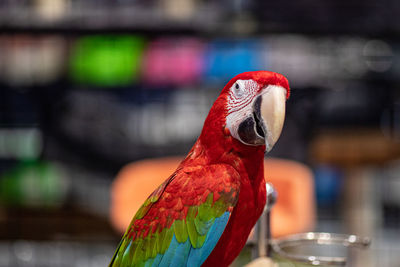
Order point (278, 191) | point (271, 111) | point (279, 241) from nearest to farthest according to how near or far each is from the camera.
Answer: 1. point (271, 111)
2. point (279, 241)
3. point (278, 191)

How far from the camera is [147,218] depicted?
22.0 inches

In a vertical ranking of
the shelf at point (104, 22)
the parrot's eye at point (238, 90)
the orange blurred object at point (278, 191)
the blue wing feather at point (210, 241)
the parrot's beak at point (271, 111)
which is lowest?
the orange blurred object at point (278, 191)

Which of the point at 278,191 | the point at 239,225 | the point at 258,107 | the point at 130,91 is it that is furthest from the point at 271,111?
the point at 130,91

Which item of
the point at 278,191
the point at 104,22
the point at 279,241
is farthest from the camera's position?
the point at 104,22

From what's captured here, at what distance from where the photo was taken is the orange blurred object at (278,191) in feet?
4.70

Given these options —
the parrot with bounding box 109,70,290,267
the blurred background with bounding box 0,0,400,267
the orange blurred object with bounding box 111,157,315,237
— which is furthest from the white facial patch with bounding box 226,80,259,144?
the blurred background with bounding box 0,0,400,267

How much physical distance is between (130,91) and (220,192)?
1.64 metres

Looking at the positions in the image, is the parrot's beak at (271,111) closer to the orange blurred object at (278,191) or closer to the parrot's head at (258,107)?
the parrot's head at (258,107)

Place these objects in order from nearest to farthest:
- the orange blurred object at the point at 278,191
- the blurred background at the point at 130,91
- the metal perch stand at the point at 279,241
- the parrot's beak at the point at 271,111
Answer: the parrot's beak at the point at 271,111 → the metal perch stand at the point at 279,241 → the orange blurred object at the point at 278,191 → the blurred background at the point at 130,91

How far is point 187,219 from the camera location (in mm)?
542

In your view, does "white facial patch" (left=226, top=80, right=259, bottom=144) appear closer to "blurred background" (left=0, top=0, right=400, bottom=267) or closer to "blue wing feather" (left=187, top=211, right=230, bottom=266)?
"blue wing feather" (left=187, top=211, right=230, bottom=266)

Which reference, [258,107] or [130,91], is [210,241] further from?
[130,91]

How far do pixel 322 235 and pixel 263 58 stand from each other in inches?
61.1

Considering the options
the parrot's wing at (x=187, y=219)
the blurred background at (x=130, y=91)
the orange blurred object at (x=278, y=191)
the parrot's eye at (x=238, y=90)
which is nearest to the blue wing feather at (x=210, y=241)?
the parrot's wing at (x=187, y=219)
